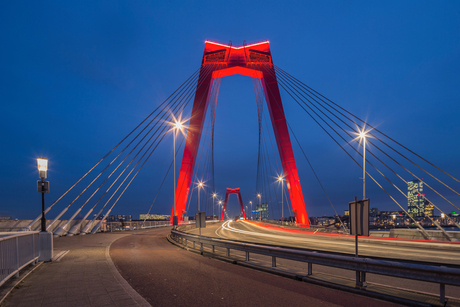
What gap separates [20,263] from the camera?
7.98 m

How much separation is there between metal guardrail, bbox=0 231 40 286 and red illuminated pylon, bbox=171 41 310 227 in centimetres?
2495

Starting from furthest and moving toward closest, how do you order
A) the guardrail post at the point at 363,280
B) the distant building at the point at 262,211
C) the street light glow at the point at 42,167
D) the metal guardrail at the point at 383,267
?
1. the distant building at the point at 262,211
2. the street light glow at the point at 42,167
3. the guardrail post at the point at 363,280
4. the metal guardrail at the point at 383,267

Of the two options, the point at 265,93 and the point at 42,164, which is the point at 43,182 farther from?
the point at 265,93

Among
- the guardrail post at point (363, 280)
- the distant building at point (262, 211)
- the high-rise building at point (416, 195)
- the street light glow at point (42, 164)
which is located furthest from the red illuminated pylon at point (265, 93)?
the distant building at point (262, 211)

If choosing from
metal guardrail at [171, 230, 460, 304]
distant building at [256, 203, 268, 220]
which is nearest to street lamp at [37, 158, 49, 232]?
metal guardrail at [171, 230, 460, 304]

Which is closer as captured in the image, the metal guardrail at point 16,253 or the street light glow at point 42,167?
the metal guardrail at point 16,253

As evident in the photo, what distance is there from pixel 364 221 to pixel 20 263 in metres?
9.20

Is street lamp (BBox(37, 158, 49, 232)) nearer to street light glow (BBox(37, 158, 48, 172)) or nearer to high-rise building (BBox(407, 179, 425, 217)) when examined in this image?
street light glow (BBox(37, 158, 48, 172))

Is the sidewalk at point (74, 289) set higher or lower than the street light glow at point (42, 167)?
lower

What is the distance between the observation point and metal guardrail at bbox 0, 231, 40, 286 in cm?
A: 655

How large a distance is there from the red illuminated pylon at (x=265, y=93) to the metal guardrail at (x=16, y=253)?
24947 mm

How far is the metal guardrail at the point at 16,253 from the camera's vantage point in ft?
21.5

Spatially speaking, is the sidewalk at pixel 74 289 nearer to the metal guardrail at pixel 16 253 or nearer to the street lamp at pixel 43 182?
the metal guardrail at pixel 16 253

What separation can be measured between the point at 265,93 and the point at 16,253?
29.5 m
